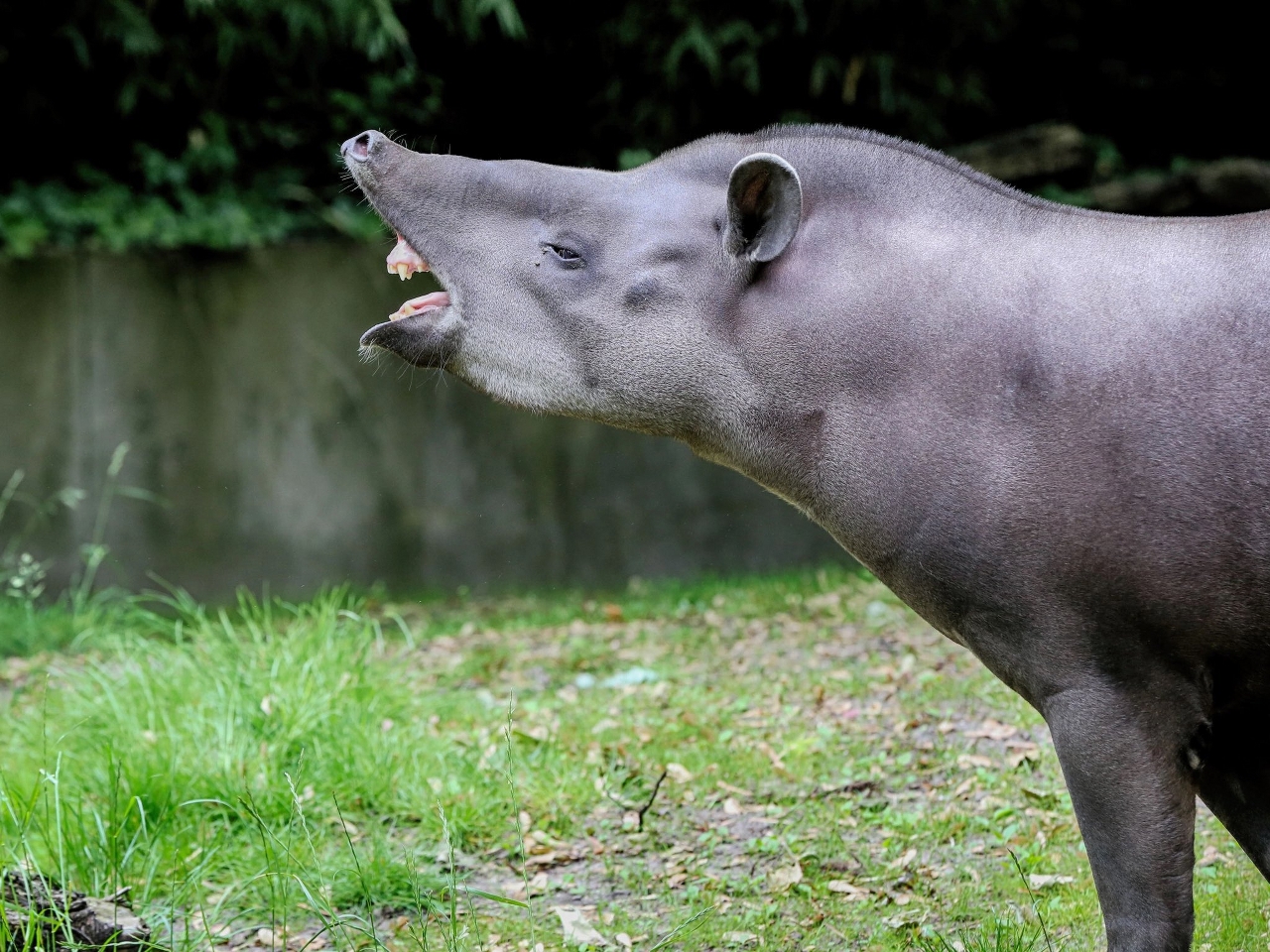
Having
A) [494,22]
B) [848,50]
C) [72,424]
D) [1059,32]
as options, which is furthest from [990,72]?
[72,424]

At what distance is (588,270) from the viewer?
300 cm

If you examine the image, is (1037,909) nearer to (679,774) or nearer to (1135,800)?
(1135,800)

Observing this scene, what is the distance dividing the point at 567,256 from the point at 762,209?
1.54 ft

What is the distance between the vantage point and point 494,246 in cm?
307

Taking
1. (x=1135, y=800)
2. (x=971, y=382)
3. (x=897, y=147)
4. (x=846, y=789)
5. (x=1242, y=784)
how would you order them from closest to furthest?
(x=1135, y=800) → (x=971, y=382) → (x=1242, y=784) → (x=897, y=147) → (x=846, y=789)

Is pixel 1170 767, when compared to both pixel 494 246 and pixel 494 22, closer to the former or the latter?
pixel 494 246

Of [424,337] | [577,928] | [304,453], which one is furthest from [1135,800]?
[304,453]

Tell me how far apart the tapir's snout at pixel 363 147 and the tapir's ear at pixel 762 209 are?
925 millimetres

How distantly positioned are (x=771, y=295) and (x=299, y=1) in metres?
7.48

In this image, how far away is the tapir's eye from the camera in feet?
9.85

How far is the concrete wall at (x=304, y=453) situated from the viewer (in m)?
9.54

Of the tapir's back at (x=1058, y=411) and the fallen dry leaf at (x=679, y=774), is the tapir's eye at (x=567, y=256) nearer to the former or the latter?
the tapir's back at (x=1058, y=411)

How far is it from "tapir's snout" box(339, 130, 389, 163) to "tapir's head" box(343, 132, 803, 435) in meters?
0.04

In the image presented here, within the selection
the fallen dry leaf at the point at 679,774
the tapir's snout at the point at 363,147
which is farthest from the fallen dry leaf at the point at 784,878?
the tapir's snout at the point at 363,147
